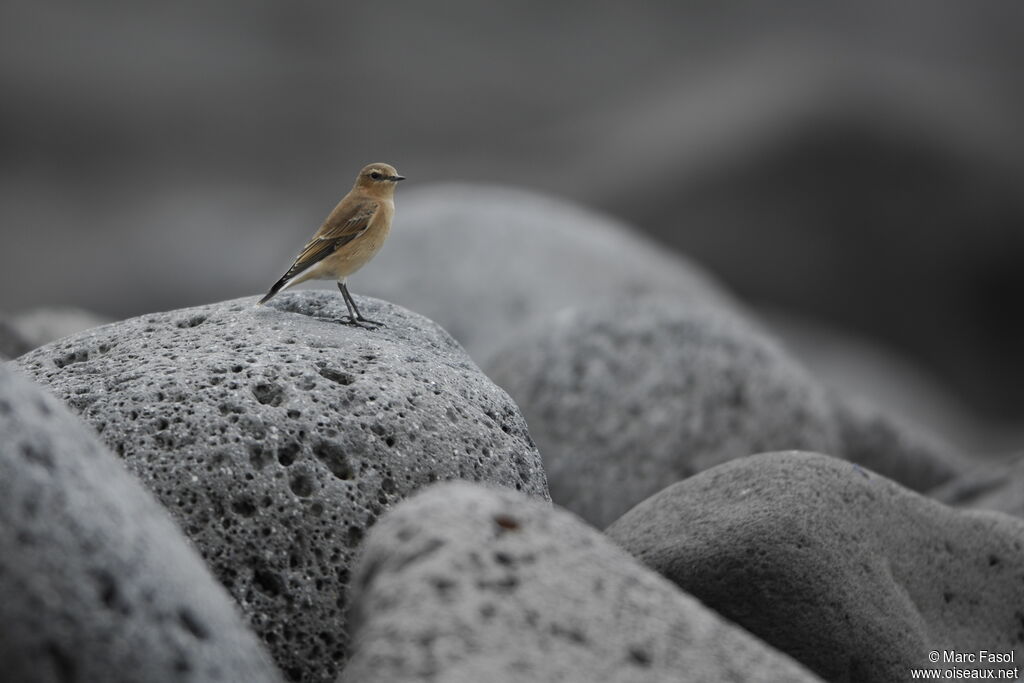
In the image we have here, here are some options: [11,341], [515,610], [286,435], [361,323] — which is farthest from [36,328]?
[515,610]

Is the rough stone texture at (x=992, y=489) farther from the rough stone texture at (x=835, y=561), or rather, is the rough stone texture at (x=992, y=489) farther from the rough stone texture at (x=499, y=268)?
the rough stone texture at (x=499, y=268)

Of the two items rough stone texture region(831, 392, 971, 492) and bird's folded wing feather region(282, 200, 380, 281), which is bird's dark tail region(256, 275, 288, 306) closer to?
bird's folded wing feather region(282, 200, 380, 281)

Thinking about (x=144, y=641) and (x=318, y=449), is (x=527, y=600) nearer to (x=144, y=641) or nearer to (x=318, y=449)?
(x=144, y=641)

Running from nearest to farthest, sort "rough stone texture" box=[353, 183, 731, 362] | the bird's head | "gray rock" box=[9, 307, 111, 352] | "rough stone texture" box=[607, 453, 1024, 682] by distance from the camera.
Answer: "rough stone texture" box=[607, 453, 1024, 682] < the bird's head < "gray rock" box=[9, 307, 111, 352] < "rough stone texture" box=[353, 183, 731, 362]

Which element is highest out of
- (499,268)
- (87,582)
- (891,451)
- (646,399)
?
(87,582)

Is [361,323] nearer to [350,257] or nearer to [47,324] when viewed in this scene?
[350,257]

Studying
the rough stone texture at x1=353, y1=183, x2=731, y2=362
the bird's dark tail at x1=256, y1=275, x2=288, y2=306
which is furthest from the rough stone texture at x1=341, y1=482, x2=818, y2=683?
the rough stone texture at x1=353, y1=183, x2=731, y2=362
